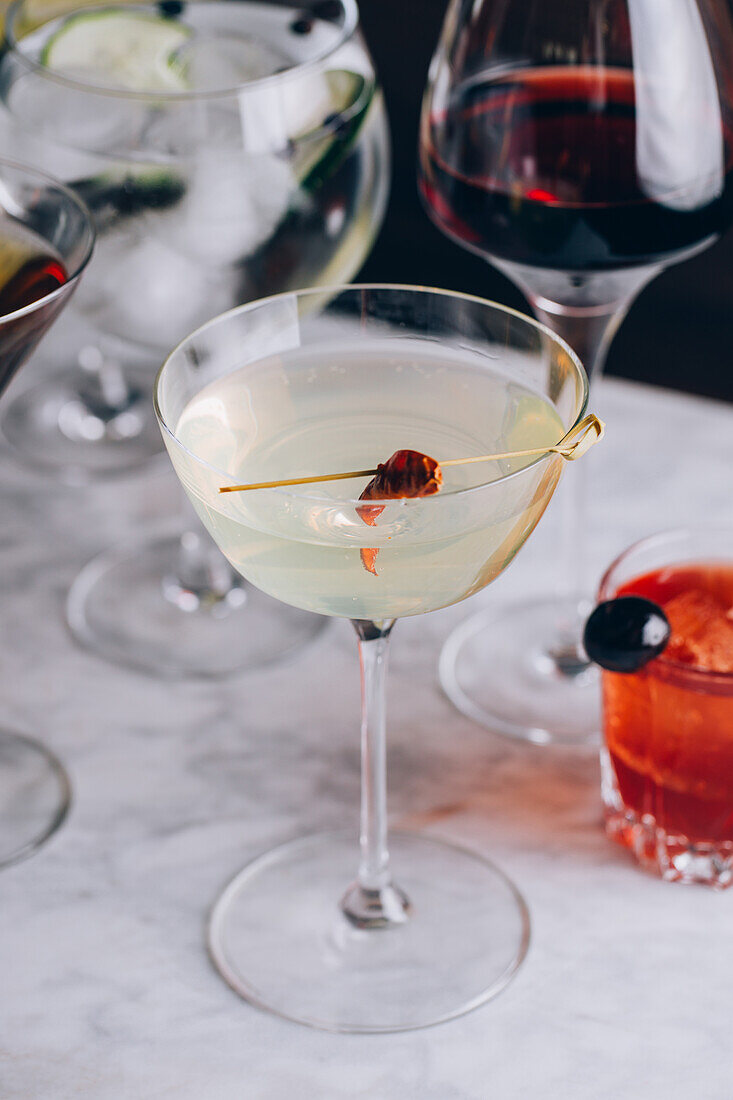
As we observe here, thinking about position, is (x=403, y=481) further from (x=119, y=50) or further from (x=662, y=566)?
(x=119, y=50)

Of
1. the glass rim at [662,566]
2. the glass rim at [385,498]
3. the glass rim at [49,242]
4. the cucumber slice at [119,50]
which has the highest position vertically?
the cucumber slice at [119,50]

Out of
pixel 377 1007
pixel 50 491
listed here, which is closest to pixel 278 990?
pixel 377 1007

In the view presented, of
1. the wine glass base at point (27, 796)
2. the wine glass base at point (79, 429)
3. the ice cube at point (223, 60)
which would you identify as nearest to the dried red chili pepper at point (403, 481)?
the wine glass base at point (27, 796)

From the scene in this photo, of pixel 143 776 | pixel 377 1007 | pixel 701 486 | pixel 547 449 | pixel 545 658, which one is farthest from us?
pixel 701 486

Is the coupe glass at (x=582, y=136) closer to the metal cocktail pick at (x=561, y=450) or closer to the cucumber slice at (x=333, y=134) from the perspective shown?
the cucumber slice at (x=333, y=134)

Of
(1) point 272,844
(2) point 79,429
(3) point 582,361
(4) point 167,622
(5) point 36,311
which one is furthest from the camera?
(2) point 79,429

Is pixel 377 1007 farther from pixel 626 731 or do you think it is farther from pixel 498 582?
pixel 498 582

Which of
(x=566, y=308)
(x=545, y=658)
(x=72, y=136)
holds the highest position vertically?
(x=72, y=136)

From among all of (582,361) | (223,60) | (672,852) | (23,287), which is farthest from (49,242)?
(672,852)
